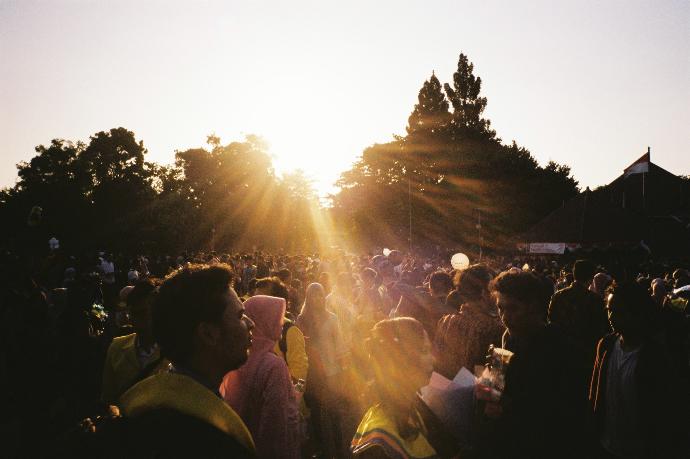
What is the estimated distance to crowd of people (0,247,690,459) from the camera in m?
1.52

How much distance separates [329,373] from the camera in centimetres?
596

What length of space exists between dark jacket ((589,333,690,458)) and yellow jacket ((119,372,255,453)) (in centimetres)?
293

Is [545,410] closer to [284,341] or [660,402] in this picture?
[660,402]

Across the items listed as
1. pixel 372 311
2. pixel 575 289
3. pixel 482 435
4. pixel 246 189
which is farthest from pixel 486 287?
pixel 246 189

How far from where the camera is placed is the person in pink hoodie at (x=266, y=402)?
2.56m

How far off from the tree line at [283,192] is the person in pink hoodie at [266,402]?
40.0 meters

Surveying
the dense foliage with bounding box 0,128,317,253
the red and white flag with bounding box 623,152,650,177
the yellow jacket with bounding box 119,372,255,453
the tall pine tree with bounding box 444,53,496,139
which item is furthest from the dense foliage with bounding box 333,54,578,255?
the yellow jacket with bounding box 119,372,255,453

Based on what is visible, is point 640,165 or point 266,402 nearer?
point 266,402

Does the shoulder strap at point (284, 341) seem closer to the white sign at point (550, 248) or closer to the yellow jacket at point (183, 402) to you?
the yellow jacket at point (183, 402)

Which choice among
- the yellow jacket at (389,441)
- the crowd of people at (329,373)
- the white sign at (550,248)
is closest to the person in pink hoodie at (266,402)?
the crowd of people at (329,373)

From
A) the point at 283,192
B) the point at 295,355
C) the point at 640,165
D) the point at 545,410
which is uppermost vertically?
the point at 640,165

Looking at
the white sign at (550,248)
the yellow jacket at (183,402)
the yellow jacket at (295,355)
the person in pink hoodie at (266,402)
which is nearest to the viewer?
the yellow jacket at (183,402)

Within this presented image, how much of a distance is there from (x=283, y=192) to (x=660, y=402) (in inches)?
2255

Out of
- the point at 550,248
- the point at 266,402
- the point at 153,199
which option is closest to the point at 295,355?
the point at 266,402
